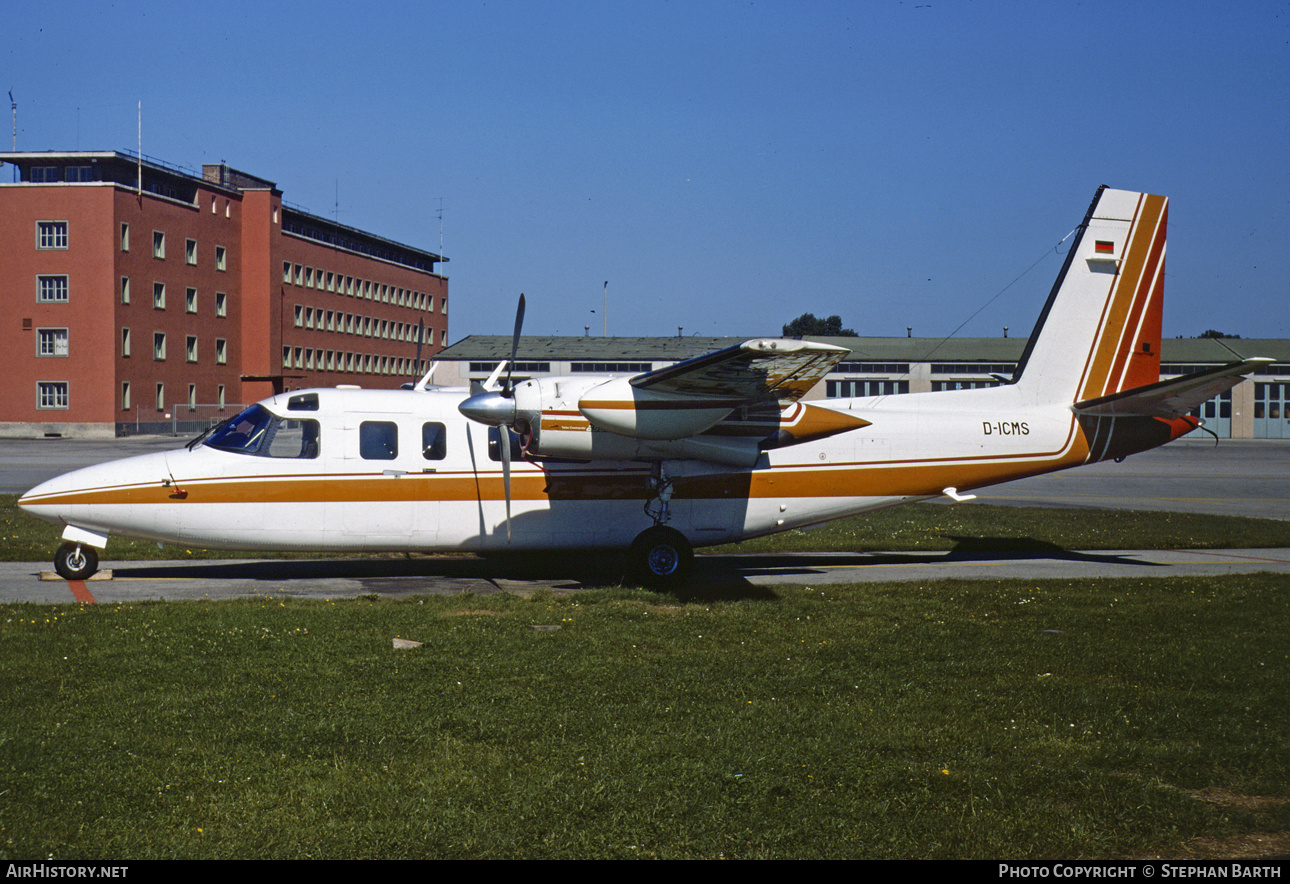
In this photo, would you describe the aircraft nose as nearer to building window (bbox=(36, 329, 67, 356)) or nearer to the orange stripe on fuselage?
the orange stripe on fuselage

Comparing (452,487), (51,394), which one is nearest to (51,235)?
(51,394)

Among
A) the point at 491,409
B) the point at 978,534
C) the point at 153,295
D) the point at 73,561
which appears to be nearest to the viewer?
the point at 491,409

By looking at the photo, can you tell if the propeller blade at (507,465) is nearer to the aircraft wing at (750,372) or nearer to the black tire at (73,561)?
the aircraft wing at (750,372)

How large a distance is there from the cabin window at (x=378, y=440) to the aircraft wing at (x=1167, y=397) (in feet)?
35.2

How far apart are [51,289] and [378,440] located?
56.9 m

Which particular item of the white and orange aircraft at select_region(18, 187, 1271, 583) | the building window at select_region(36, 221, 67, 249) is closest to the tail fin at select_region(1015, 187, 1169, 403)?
the white and orange aircraft at select_region(18, 187, 1271, 583)

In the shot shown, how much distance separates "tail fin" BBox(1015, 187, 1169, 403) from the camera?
54.1 feet

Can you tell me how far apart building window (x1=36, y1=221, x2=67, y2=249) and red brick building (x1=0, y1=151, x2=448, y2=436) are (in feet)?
0.21

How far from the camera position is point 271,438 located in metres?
13.9

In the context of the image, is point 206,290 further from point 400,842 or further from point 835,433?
point 400,842

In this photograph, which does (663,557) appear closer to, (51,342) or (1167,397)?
(1167,397)

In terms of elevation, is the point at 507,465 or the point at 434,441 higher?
the point at 434,441

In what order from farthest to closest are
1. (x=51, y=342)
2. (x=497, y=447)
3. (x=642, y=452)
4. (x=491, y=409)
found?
(x=51, y=342)
(x=497, y=447)
(x=642, y=452)
(x=491, y=409)

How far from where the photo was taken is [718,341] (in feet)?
227
